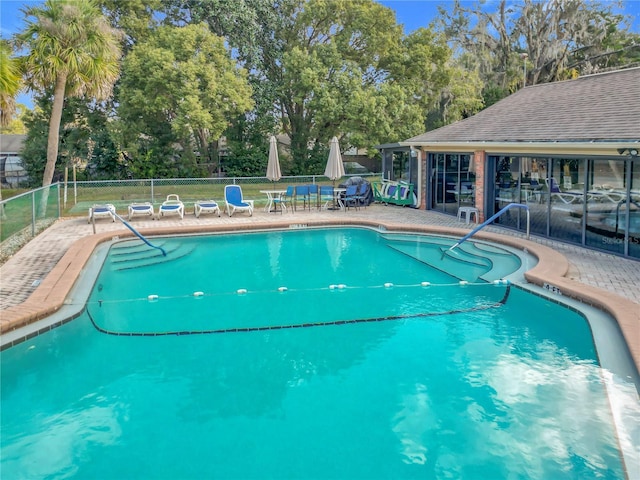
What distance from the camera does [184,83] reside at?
2430cm

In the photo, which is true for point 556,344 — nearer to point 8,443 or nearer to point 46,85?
point 8,443

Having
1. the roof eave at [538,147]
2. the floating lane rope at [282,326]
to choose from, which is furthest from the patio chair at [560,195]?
the floating lane rope at [282,326]

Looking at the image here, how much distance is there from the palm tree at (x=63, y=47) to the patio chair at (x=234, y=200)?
5060 millimetres

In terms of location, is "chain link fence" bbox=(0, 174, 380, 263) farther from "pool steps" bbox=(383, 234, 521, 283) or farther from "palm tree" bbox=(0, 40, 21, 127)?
"pool steps" bbox=(383, 234, 521, 283)

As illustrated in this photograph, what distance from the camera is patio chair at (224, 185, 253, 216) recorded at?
16.5 m

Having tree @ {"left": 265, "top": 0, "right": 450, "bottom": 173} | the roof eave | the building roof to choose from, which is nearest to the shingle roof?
the roof eave

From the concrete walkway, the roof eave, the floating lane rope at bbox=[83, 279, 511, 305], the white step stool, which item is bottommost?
the floating lane rope at bbox=[83, 279, 511, 305]

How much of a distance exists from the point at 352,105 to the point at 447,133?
10.8 metres

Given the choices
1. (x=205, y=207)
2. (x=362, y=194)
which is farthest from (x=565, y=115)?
(x=205, y=207)

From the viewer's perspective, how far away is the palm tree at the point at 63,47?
1557 centimetres

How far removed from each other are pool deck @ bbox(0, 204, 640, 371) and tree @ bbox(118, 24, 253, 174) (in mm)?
9349

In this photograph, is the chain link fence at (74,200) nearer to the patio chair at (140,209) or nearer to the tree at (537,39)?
the patio chair at (140,209)

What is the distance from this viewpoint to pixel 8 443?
468cm

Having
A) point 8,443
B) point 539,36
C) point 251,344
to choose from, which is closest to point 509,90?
point 539,36
